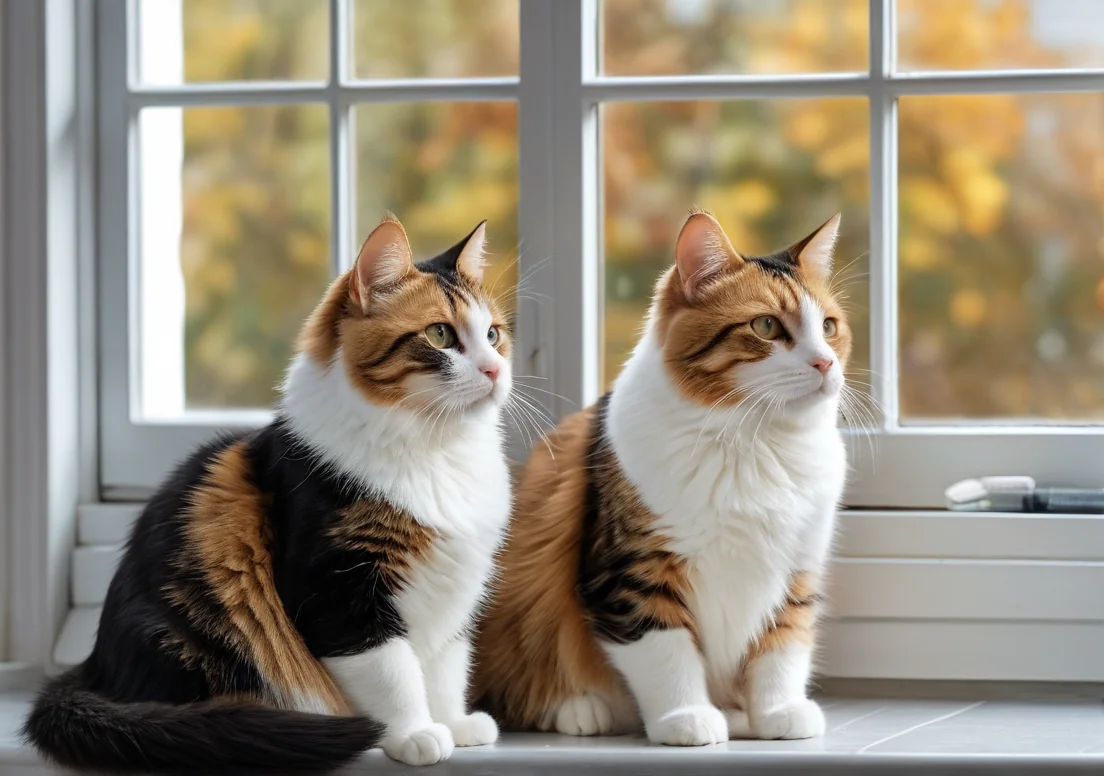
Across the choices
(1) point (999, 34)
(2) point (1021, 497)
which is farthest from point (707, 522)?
(1) point (999, 34)

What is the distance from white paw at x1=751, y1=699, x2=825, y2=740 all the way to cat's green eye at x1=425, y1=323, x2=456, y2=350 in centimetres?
63

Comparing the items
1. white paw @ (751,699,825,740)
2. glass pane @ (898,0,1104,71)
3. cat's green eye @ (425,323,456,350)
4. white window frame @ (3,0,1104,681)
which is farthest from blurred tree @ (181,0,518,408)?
white paw @ (751,699,825,740)

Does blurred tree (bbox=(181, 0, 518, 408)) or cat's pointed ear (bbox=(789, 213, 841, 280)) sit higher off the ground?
blurred tree (bbox=(181, 0, 518, 408))

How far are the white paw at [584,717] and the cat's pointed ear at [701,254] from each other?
0.57 meters

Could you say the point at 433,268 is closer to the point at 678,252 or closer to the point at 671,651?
the point at 678,252

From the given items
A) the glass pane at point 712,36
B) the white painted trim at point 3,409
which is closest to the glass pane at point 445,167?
the glass pane at point 712,36

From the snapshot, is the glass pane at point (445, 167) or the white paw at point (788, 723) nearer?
the white paw at point (788, 723)

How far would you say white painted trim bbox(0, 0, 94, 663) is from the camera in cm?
168

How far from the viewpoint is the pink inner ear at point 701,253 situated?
1369 mm

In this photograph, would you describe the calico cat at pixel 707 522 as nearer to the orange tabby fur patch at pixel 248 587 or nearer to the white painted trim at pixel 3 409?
the orange tabby fur patch at pixel 248 587

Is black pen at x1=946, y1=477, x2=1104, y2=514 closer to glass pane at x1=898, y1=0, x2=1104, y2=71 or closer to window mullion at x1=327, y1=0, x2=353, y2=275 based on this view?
glass pane at x1=898, y1=0, x2=1104, y2=71

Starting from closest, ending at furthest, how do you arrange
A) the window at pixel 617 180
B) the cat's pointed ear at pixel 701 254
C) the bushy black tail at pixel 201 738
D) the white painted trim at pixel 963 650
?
the bushy black tail at pixel 201 738 → the cat's pointed ear at pixel 701 254 → the white painted trim at pixel 963 650 → the window at pixel 617 180

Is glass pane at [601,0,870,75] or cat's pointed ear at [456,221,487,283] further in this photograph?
glass pane at [601,0,870,75]

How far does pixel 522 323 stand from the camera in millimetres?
1710
